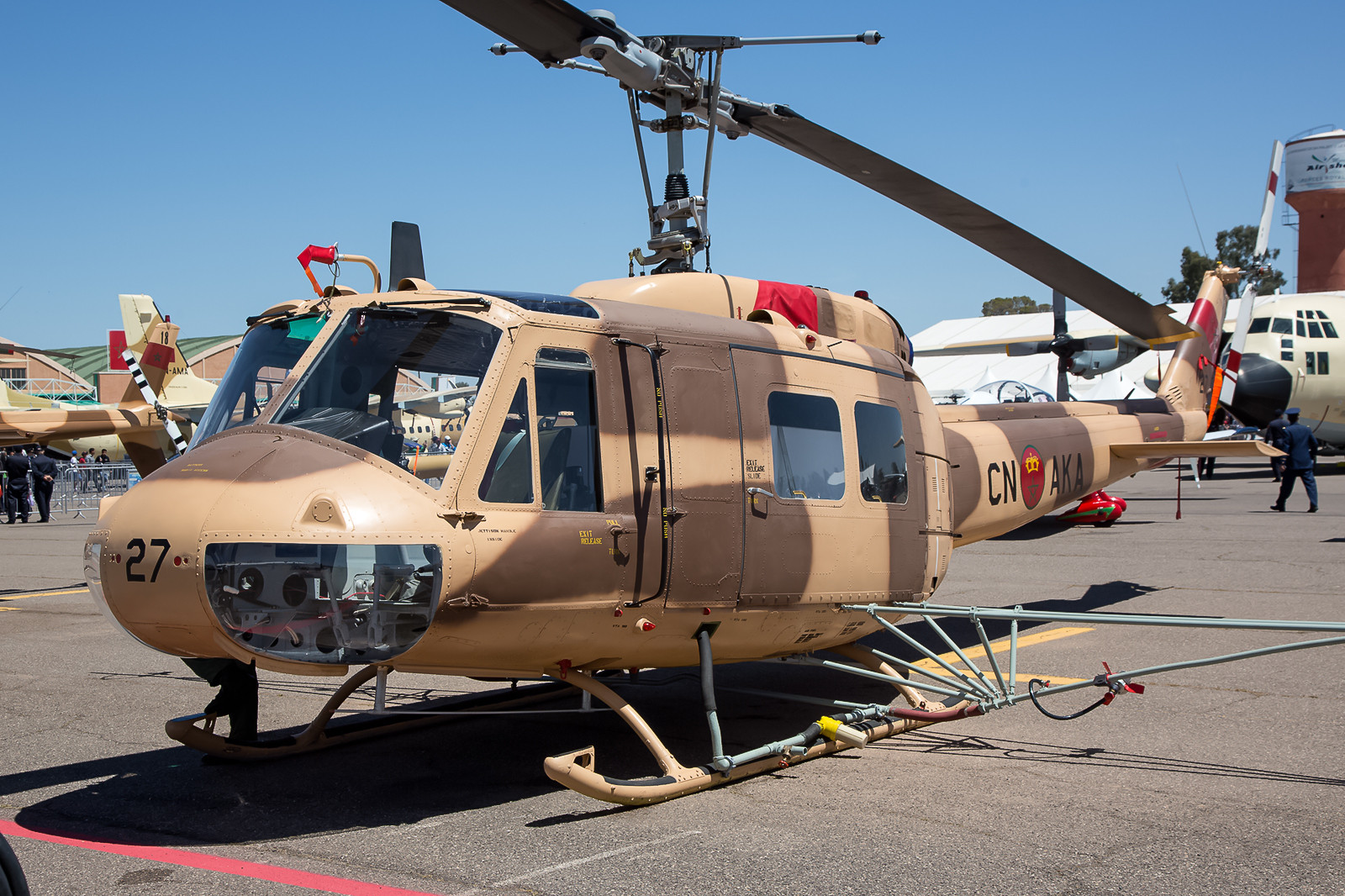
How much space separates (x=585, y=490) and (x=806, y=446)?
1.64 m

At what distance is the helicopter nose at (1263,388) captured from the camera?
94.4 feet

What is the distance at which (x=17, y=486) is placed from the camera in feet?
93.8

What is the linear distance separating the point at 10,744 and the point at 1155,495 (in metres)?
25.9

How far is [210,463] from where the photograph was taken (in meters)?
4.84

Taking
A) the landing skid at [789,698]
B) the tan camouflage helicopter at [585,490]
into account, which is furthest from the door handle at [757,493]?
the landing skid at [789,698]

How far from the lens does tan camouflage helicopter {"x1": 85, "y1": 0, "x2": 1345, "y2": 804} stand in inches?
184

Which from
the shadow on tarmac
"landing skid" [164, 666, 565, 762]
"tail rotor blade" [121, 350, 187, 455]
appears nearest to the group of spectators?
"tail rotor blade" [121, 350, 187, 455]

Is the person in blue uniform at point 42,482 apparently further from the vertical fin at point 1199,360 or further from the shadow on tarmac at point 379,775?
the vertical fin at point 1199,360

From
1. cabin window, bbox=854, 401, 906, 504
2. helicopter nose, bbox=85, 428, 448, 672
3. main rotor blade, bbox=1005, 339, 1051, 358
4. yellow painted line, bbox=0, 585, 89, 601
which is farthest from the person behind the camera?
main rotor blade, bbox=1005, 339, 1051, 358

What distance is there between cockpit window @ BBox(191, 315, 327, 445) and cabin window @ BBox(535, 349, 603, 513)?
4.09 ft

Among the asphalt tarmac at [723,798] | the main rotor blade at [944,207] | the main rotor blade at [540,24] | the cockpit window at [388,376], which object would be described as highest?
the main rotor blade at [540,24]

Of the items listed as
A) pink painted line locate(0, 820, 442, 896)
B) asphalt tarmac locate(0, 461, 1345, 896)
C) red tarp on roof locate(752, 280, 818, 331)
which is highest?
red tarp on roof locate(752, 280, 818, 331)

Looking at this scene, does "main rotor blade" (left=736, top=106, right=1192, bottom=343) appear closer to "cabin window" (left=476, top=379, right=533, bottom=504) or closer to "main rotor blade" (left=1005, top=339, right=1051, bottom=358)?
"cabin window" (left=476, top=379, right=533, bottom=504)

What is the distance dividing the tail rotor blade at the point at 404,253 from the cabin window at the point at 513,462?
182 centimetres
